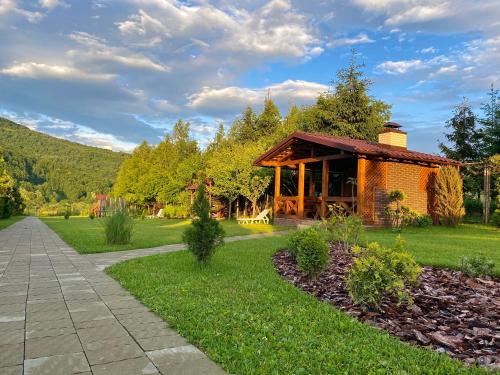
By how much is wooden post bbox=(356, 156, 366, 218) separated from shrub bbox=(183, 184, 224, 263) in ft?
26.2

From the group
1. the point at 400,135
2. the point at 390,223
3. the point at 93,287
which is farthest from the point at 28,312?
the point at 400,135

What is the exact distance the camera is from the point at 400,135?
16156 millimetres

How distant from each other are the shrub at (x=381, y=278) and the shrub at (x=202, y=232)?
8.56 ft

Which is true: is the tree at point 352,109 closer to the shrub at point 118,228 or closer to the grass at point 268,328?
the shrub at point 118,228

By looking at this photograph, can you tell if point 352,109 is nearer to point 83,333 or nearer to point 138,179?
point 138,179

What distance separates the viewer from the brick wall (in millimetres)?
13227

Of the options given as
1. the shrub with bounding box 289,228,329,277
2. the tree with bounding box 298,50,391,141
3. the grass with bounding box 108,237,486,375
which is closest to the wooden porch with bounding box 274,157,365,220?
the tree with bounding box 298,50,391,141

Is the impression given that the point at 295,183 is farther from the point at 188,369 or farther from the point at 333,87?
the point at 188,369

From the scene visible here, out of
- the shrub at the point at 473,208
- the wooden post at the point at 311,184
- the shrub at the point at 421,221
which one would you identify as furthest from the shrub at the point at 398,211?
the shrub at the point at 473,208

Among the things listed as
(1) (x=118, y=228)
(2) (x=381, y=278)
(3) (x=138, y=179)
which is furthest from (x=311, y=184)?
(3) (x=138, y=179)

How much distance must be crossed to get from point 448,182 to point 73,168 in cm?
6805

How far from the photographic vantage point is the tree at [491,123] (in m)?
19.1

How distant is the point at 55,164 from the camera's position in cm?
6688

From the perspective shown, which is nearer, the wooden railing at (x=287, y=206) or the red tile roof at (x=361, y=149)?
the red tile roof at (x=361, y=149)
